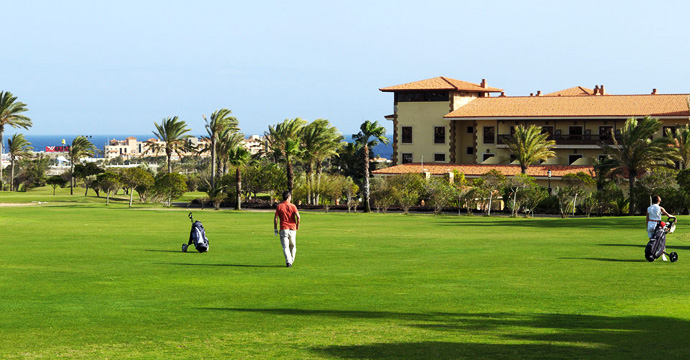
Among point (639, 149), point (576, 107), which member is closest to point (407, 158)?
point (576, 107)

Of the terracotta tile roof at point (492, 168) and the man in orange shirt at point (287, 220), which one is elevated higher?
the terracotta tile roof at point (492, 168)

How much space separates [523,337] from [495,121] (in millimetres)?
84347

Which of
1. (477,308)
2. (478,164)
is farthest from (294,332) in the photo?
(478,164)

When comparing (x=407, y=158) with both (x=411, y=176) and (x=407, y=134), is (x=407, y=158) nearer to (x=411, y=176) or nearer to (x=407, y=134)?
(x=407, y=134)

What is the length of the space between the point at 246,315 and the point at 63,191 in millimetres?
107928

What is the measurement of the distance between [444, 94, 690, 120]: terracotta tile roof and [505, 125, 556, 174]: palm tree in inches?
219

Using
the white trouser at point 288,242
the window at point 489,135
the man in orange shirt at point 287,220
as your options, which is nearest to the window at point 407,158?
the window at point 489,135

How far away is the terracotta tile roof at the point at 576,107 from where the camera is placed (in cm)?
8838

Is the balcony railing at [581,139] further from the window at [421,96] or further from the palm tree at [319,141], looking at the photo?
the palm tree at [319,141]

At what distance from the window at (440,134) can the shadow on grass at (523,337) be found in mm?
84933

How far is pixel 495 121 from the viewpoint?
9494cm

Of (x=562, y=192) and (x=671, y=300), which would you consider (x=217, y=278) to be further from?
(x=562, y=192)

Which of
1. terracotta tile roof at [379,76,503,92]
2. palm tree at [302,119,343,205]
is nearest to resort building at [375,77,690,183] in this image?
terracotta tile roof at [379,76,503,92]

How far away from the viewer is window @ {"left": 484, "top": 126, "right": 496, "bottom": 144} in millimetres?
95375
